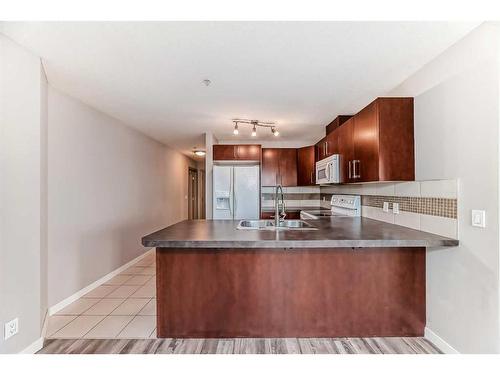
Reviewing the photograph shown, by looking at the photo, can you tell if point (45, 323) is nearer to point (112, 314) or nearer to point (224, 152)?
point (112, 314)

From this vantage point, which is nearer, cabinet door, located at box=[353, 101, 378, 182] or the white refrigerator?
cabinet door, located at box=[353, 101, 378, 182]

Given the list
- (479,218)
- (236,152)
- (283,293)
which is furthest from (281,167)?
(479,218)

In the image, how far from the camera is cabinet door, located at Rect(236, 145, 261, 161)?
5031mm

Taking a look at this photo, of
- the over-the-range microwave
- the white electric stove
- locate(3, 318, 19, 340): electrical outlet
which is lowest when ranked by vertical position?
locate(3, 318, 19, 340): electrical outlet

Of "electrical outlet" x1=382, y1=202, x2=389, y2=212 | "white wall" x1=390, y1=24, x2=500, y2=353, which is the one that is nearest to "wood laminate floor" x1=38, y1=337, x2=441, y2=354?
"white wall" x1=390, y1=24, x2=500, y2=353

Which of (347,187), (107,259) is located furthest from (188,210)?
(347,187)

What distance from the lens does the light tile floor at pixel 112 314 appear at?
238cm

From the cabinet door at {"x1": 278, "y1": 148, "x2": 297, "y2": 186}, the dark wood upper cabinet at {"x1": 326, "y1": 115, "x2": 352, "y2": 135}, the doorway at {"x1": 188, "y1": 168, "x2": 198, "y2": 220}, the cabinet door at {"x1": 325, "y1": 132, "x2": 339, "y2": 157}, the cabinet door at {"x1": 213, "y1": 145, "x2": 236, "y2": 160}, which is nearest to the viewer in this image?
the cabinet door at {"x1": 325, "y1": 132, "x2": 339, "y2": 157}

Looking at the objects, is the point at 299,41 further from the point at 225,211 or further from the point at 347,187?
the point at 225,211

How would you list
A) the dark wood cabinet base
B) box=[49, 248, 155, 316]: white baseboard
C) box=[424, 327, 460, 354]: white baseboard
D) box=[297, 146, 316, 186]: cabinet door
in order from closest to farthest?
box=[424, 327, 460, 354]: white baseboard
the dark wood cabinet base
box=[49, 248, 155, 316]: white baseboard
box=[297, 146, 316, 186]: cabinet door

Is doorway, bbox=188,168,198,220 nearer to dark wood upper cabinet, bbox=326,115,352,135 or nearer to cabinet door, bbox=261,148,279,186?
cabinet door, bbox=261,148,279,186

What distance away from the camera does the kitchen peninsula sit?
223 cm

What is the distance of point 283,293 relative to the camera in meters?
2.24

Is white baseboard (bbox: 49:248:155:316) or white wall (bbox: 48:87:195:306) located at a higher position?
white wall (bbox: 48:87:195:306)
